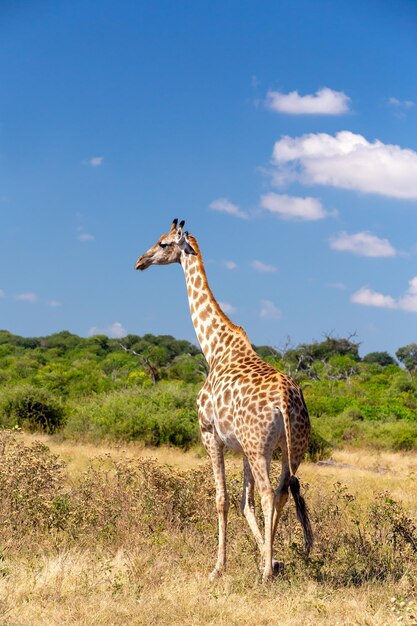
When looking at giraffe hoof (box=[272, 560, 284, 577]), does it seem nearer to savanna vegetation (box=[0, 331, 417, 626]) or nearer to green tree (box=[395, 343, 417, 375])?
savanna vegetation (box=[0, 331, 417, 626])

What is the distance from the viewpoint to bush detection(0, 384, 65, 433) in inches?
899

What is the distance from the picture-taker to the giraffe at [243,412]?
7.04 metres

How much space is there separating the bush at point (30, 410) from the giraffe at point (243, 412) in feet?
48.0

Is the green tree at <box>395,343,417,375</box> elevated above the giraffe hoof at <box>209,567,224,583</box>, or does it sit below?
above

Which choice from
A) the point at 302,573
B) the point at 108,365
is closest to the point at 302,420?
the point at 302,573

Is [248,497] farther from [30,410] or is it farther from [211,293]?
[30,410]

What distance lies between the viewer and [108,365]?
4894cm

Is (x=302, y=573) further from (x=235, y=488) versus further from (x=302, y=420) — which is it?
(x=235, y=488)

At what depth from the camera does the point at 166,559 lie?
778 centimetres

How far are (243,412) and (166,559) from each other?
169cm

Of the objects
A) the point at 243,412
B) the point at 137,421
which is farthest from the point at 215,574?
the point at 137,421

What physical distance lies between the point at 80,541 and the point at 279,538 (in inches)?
79.6

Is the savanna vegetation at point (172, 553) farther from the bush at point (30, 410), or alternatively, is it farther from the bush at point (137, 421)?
the bush at point (30, 410)

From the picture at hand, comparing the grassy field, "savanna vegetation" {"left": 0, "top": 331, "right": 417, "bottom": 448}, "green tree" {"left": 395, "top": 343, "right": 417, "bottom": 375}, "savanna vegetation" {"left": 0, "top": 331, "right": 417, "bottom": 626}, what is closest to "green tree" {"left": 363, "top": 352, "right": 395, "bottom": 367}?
"green tree" {"left": 395, "top": 343, "right": 417, "bottom": 375}
